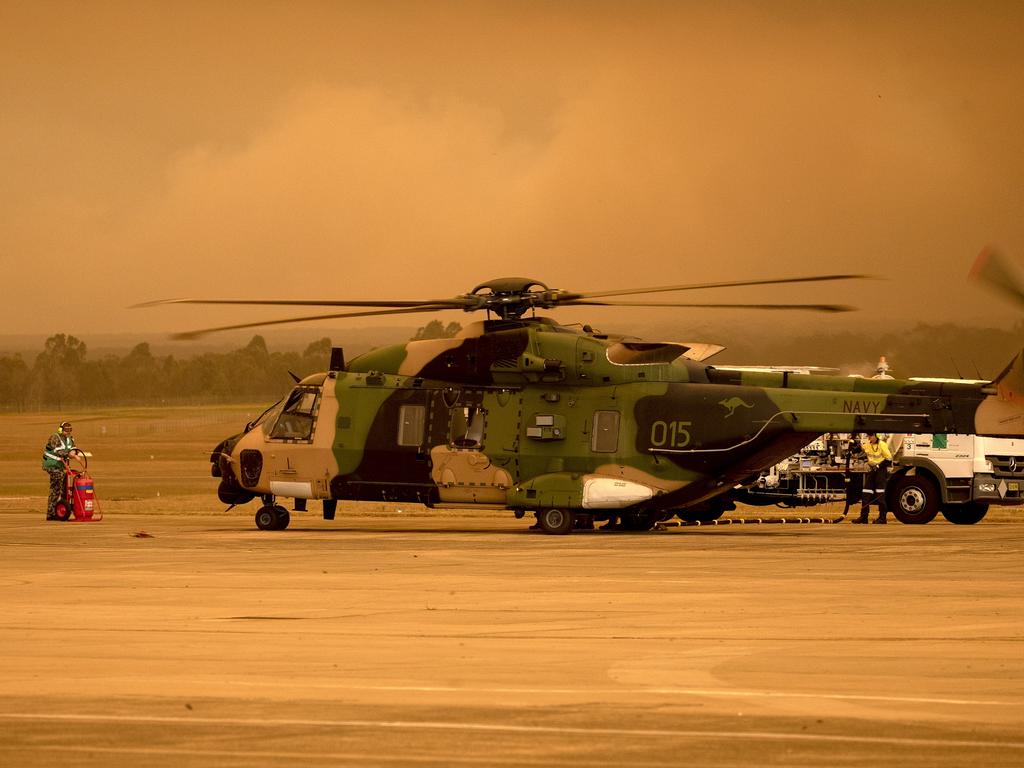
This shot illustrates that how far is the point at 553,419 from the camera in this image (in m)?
24.8

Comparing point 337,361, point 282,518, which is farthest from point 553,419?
point 282,518

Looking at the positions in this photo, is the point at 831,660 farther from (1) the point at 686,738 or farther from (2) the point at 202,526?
(2) the point at 202,526

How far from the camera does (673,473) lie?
24578 millimetres

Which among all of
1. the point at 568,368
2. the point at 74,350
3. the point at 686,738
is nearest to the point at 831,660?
the point at 686,738

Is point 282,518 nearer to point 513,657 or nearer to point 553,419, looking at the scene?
point 553,419

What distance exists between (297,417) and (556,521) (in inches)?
179

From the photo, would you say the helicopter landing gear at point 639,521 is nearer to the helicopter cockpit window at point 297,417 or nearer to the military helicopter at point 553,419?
the military helicopter at point 553,419

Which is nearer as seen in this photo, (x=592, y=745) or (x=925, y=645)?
(x=592, y=745)

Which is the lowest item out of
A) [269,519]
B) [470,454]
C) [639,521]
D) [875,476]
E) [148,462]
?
[269,519]

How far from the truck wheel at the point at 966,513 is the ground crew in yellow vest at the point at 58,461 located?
15.7m

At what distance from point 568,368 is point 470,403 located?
167 centimetres

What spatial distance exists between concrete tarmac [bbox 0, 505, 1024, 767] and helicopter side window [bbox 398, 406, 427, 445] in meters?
4.43

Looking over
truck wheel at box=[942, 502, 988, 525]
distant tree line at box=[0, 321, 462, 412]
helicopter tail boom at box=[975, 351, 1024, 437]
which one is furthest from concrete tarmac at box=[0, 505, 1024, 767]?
distant tree line at box=[0, 321, 462, 412]

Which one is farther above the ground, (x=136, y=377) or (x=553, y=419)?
(x=136, y=377)
